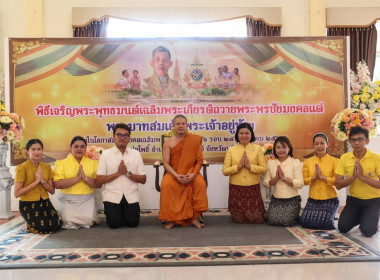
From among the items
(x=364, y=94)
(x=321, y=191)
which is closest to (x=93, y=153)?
(x=321, y=191)

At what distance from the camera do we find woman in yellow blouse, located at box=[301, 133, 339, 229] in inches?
144

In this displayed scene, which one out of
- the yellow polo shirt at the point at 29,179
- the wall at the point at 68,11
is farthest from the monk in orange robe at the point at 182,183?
the wall at the point at 68,11

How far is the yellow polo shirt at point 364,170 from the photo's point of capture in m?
3.45

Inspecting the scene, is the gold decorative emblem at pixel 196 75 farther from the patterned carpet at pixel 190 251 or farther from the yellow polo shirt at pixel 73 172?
the patterned carpet at pixel 190 251

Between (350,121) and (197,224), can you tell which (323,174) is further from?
(197,224)

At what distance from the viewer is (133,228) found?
384cm

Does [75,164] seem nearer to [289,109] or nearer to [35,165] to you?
[35,165]

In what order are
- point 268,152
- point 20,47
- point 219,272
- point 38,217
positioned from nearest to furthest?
point 219,272 → point 38,217 → point 268,152 → point 20,47

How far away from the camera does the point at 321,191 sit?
3.77m

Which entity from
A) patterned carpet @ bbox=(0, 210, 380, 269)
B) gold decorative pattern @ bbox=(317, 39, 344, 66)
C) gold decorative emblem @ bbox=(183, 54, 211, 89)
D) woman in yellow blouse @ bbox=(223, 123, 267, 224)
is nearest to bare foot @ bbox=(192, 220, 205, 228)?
patterned carpet @ bbox=(0, 210, 380, 269)

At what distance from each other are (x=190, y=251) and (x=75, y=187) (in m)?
1.54

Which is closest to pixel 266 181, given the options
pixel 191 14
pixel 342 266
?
pixel 342 266

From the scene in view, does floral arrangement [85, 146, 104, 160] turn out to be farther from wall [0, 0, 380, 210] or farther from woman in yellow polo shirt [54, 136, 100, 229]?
wall [0, 0, 380, 210]

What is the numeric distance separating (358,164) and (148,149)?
2579 mm
